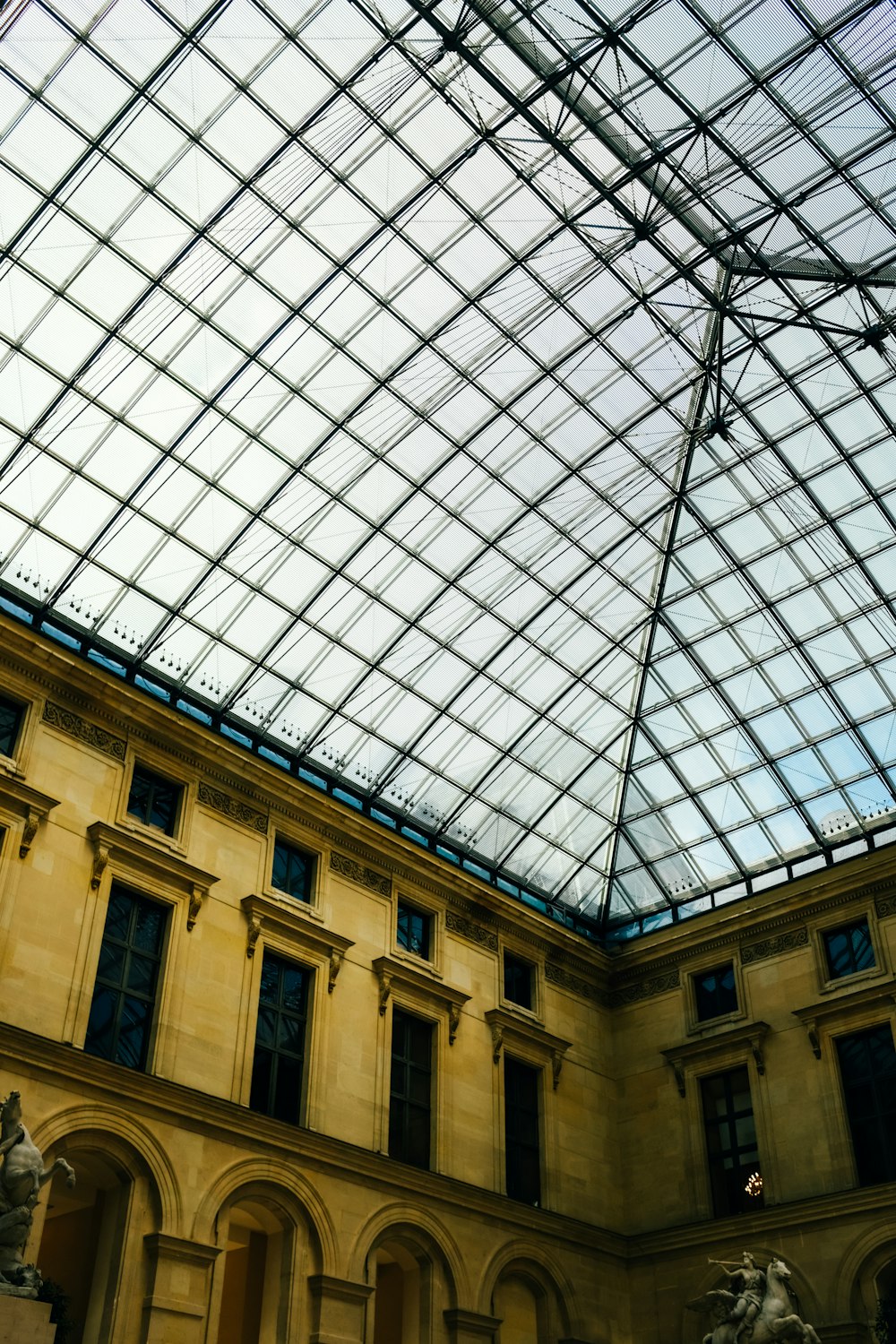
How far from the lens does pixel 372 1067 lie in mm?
33344

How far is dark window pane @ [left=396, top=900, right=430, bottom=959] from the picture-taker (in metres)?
36.9

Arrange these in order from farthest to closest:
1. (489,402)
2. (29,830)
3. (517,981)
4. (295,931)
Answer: (517,981) < (489,402) < (295,931) < (29,830)

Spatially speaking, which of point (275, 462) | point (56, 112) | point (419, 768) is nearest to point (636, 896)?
point (419, 768)

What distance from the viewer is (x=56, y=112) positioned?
87.6ft

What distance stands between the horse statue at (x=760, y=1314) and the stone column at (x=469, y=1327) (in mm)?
5753

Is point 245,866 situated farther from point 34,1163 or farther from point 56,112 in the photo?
point 56,112

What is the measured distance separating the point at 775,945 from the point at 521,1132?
31.0ft

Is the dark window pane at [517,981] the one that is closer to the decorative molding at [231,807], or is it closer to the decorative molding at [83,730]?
the decorative molding at [231,807]

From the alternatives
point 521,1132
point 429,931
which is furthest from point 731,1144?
point 429,931

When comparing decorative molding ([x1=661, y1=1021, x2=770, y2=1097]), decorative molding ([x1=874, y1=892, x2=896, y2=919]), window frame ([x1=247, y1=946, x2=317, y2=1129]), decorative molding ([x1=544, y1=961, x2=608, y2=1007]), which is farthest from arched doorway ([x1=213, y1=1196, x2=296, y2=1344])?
decorative molding ([x1=874, y1=892, x2=896, y2=919])

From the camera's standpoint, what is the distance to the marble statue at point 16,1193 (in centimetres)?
2066

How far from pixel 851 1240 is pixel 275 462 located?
24.9m

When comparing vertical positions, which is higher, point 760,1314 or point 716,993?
point 716,993

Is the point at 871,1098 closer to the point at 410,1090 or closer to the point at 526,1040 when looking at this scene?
the point at 526,1040
